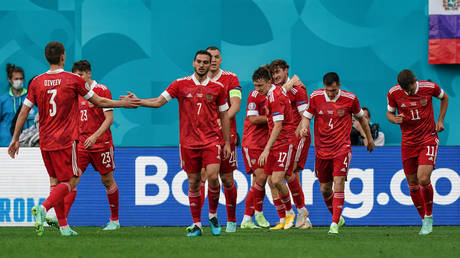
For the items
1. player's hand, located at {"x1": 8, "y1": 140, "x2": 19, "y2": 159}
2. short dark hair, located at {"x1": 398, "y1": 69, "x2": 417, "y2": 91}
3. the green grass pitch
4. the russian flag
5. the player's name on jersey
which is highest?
the russian flag

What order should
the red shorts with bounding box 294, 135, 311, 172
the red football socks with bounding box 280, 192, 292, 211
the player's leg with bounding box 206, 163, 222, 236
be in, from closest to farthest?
the player's leg with bounding box 206, 163, 222, 236 < the red football socks with bounding box 280, 192, 292, 211 < the red shorts with bounding box 294, 135, 311, 172

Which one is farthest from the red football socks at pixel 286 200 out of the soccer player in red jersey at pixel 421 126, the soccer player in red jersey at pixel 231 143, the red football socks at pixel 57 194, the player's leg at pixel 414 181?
the red football socks at pixel 57 194

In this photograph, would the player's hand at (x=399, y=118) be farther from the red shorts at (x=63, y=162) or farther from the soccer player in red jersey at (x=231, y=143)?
the red shorts at (x=63, y=162)

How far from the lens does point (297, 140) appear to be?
45.7 feet

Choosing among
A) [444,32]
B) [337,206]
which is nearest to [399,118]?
[337,206]

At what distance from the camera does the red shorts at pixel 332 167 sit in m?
12.1

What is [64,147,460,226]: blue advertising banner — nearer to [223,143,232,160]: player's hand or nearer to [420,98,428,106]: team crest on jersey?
[420,98,428,106]: team crest on jersey

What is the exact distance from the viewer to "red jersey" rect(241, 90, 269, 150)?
1331 cm

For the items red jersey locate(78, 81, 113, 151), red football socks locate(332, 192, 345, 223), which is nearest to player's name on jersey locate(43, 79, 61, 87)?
red jersey locate(78, 81, 113, 151)

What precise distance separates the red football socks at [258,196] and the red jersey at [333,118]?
1529mm

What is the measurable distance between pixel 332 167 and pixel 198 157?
244 centimetres

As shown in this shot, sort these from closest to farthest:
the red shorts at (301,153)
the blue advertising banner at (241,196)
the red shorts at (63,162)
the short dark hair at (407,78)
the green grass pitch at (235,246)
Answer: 1. the green grass pitch at (235,246)
2. the red shorts at (63,162)
3. the short dark hair at (407,78)
4. the red shorts at (301,153)
5. the blue advertising banner at (241,196)

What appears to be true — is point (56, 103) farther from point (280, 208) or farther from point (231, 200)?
point (280, 208)

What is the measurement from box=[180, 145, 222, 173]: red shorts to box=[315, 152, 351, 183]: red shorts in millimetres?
1874
